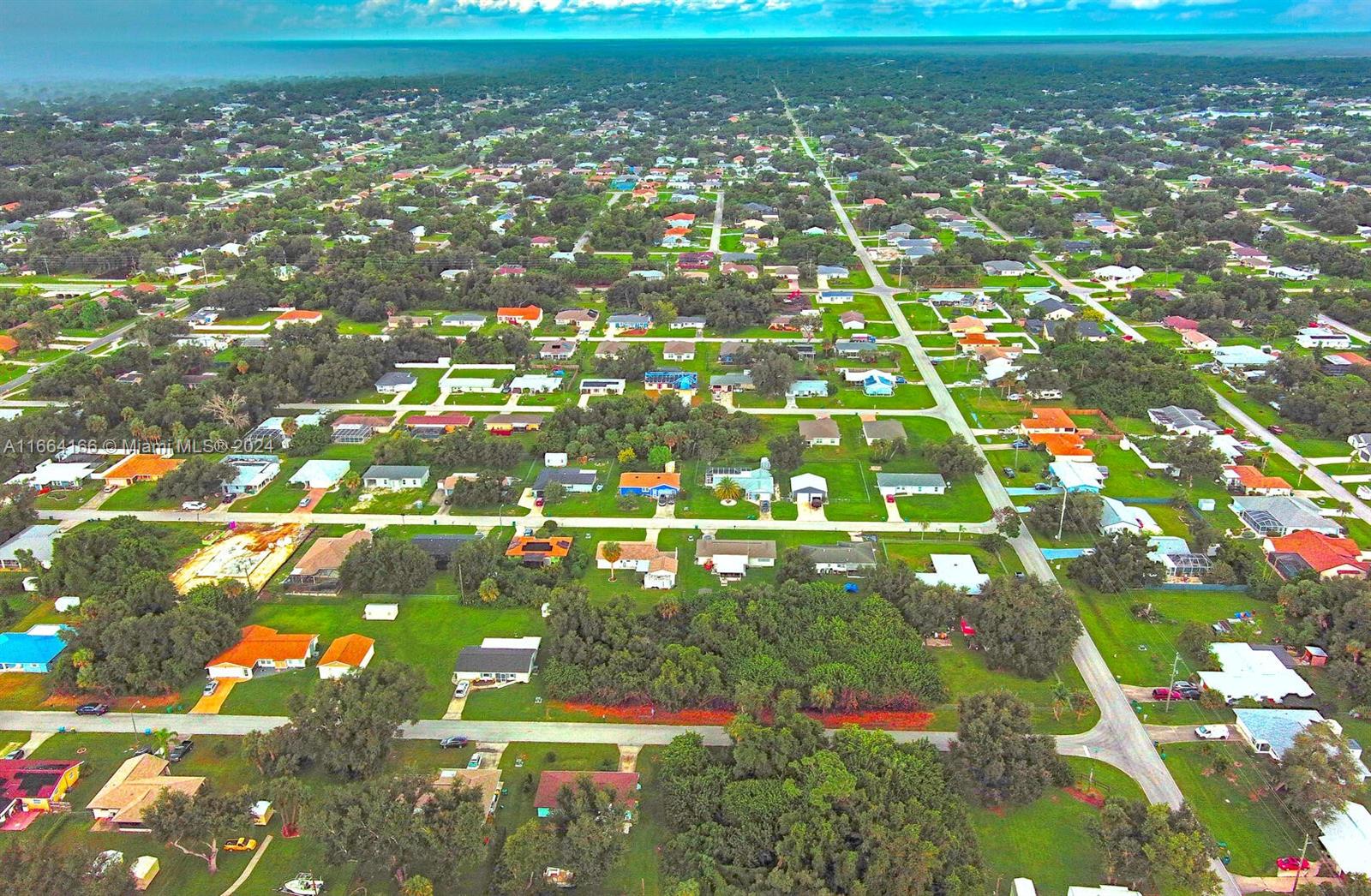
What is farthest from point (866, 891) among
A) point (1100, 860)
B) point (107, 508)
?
point (107, 508)

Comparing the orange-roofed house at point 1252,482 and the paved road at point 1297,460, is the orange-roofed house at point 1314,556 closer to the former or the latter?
the orange-roofed house at point 1252,482

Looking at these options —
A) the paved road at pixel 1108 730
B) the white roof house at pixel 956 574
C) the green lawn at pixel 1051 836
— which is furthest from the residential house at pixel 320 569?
the paved road at pixel 1108 730

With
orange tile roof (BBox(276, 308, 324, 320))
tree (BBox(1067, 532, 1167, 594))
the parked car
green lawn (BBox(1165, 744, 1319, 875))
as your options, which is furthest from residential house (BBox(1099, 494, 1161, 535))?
orange tile roof (BBox(276, 308, 324, 320))

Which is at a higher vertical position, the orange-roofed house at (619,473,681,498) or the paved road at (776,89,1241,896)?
the orange-roofed house at (619,473,681,498)

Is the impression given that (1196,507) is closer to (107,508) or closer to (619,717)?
(619,717)

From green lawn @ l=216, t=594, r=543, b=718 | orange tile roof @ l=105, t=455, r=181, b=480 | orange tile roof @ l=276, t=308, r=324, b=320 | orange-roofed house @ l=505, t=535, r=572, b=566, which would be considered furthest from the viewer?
orange tile roof @ l=276, t=308, r=324, b=320

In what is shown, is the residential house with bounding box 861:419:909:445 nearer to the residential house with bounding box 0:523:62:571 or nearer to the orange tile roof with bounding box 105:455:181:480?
the orange tile roof with bounding box 105:455:181:480

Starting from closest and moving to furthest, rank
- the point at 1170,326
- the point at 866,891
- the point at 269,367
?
1. the point at 866,891
2. the point at 269,367
3. the point at 1170,326
